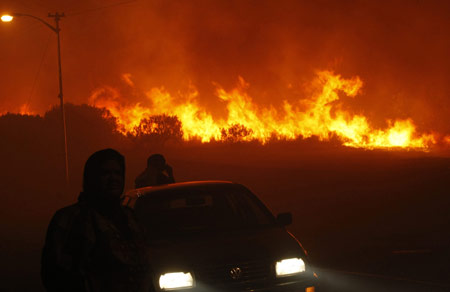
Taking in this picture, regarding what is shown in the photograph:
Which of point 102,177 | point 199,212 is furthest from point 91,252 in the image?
point 199,212

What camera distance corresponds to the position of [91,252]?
12.6ft

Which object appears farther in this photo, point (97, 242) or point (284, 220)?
point (284, 220)

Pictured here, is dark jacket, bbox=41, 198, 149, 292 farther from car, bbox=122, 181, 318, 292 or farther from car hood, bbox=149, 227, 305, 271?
car hood, bbox=149, 227, 305, 271

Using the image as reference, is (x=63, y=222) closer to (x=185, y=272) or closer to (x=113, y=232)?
(x=113, y=232)

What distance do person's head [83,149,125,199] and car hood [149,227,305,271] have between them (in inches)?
102

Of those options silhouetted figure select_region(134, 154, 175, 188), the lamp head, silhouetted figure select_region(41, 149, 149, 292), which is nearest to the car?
silhouetted figure select_region(41, 149, 149, 292)

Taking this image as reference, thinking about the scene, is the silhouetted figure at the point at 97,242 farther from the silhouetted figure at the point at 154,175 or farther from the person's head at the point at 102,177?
the silhouetted figure at the point at 154,175

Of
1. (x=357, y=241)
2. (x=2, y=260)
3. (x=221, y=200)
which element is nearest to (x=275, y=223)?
(x=221, y=200)

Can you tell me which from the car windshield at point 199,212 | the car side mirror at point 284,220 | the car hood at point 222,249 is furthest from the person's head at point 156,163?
the car hood at point 222,249

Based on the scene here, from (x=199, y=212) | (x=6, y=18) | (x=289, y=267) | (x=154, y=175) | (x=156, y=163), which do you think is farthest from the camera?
(x=6, y=18)

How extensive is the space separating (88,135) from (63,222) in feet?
401

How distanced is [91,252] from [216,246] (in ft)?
9.97

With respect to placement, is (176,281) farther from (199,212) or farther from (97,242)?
(97,242)

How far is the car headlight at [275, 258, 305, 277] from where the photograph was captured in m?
6.51
